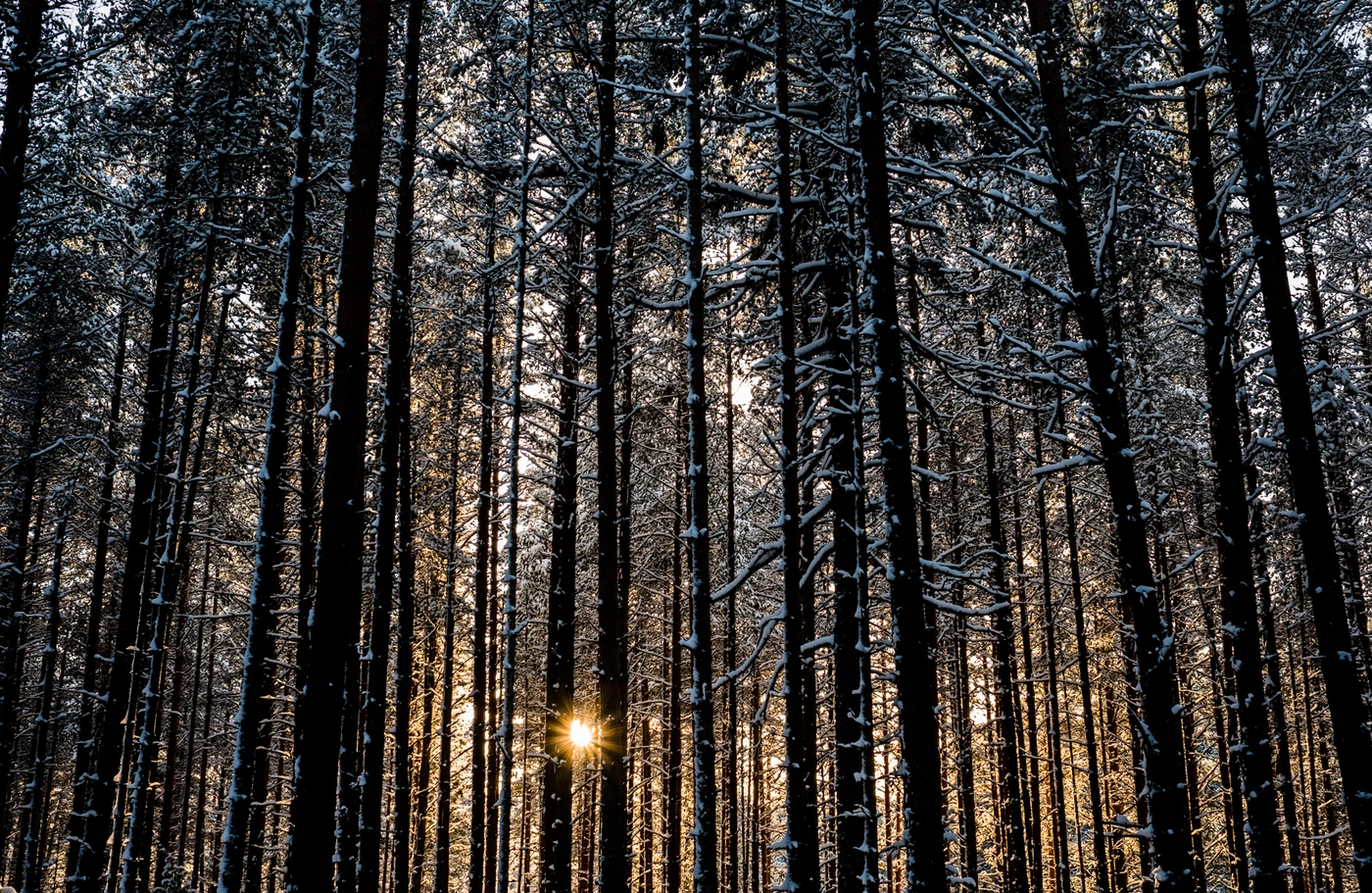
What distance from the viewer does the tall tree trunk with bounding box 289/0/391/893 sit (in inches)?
280

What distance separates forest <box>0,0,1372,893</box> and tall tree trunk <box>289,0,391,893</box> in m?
0.04

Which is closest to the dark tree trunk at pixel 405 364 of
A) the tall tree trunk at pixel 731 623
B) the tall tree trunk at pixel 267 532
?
the tall tree trunk at pixel 267 532

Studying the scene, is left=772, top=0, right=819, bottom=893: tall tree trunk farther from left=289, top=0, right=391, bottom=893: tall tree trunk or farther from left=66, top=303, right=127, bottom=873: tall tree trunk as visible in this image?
left=66, top=303, right=127, bottom=873: tall tree trunk

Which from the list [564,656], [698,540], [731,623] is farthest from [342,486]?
[731,623]

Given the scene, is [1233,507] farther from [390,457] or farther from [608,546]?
[390,457]

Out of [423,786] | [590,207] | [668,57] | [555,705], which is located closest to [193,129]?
[590,207]

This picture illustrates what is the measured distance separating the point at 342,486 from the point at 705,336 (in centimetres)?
707

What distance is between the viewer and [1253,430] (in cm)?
1442

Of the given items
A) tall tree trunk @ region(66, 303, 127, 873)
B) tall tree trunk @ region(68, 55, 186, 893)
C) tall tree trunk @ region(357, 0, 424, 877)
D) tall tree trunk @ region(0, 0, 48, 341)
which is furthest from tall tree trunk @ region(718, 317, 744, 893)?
tall tree trunk @ region(66, 303, 127, 873)

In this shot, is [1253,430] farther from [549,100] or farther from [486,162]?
[486,162]

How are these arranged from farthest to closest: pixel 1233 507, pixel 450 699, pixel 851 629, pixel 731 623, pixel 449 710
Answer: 1. pixel 731 623
2. pixel 450 699
3. pixel 449 710
4. pixel 851 629
5. pixel 1233 507

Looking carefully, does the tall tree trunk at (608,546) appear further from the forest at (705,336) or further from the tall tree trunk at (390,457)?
the tall tree trunk at (390,457)

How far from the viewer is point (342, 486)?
771cm

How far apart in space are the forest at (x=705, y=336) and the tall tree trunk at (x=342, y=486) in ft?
0.13
